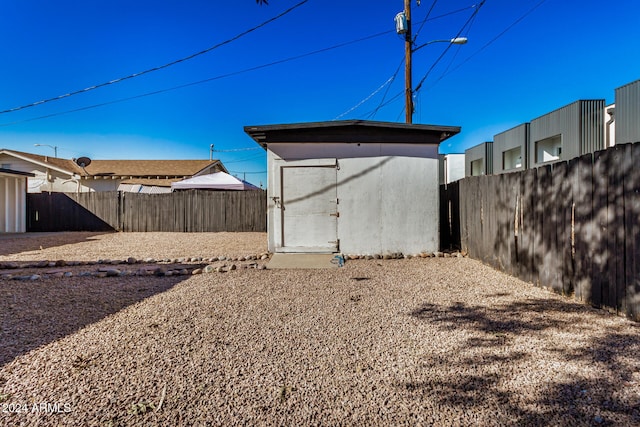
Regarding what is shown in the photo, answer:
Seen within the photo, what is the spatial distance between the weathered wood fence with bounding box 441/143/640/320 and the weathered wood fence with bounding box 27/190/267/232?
31.4 ft

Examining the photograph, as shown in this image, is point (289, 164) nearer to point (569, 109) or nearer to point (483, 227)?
point (483, 227)

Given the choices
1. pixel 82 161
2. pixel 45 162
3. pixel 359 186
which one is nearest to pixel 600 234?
pixel 359 186

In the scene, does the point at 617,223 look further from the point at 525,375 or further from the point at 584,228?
the point at 525,375

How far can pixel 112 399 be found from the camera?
7.06 ft

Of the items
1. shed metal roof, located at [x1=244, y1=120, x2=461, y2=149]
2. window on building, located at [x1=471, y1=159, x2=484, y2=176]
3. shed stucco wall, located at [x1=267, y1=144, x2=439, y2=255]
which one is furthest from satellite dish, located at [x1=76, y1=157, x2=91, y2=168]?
window on building, located at [x1=471, y1=159, x2=484, y2=176]

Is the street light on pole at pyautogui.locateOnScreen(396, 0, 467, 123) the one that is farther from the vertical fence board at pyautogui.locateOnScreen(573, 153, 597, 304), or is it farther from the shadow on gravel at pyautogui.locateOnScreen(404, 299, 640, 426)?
the shadow on gravel at pyautogui.locateOnScreen(404, 299, 640, 426)

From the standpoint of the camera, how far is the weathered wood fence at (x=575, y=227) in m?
3.53

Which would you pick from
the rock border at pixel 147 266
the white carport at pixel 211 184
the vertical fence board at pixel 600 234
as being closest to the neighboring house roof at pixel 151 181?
the white carport at pixel 211 184

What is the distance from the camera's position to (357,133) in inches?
305

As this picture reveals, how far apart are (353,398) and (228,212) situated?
12673 millimetres

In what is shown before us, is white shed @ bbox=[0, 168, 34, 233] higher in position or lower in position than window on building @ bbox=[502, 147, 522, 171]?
lower

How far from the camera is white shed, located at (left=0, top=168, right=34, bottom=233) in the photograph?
46.5 ft

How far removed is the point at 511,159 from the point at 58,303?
21095 mm

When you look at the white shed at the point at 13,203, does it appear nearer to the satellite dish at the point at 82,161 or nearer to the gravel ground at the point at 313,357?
the satellite dish at the point at 82,161
